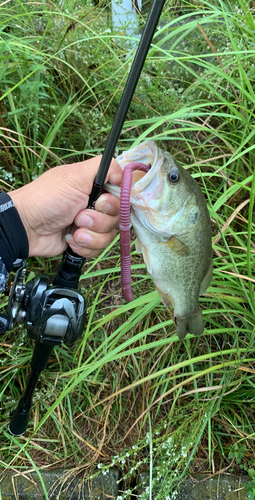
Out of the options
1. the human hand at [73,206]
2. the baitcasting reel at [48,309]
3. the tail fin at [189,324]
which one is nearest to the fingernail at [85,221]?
the human hand at [73,206]

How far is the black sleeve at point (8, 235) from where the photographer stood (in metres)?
1.22

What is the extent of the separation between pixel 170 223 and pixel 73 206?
404 millimetres

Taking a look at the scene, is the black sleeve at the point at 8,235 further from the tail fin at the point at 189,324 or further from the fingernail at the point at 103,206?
the tail fin at the point at 189,324

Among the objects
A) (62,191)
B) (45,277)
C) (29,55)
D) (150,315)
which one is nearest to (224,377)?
(150,315)

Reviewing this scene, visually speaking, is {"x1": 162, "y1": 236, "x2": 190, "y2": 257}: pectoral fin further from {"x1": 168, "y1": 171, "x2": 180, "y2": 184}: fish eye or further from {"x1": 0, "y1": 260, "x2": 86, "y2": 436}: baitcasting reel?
{"x1": 0, "y1": 260, "x2": 86, "y2": 436}: baitcasting reel

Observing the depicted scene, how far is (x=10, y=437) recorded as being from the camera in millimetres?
1876

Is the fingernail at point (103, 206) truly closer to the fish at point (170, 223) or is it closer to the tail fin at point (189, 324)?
the fish at point (170, 223)

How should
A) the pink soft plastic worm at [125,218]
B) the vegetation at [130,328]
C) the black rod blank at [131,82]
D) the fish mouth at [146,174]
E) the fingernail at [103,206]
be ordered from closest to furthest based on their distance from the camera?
1. the black rod blank at [131,82]
2. the pink soft plastic worm at [125,218]
3. the fish mouth at [146,174]
4. the fingernail at [103,206]
5. the vegetation at [130,328]

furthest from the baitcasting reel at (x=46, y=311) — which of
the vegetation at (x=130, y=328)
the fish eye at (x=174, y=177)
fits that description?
the vegetation at (x=130, y=328)

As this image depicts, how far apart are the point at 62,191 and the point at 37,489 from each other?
1.59 m

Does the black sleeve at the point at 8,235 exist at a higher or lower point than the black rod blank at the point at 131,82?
lower

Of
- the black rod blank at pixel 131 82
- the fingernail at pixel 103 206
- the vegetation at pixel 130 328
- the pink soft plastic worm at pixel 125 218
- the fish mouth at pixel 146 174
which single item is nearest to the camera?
the black rod blank at pixel 131 82

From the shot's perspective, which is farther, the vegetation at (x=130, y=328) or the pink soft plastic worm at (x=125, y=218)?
the vegetation at (x=130, y=328)

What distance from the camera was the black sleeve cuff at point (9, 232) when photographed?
122cm
